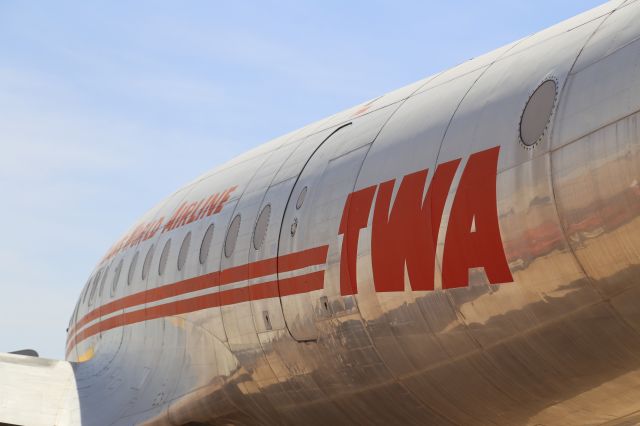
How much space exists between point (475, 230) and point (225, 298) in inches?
175

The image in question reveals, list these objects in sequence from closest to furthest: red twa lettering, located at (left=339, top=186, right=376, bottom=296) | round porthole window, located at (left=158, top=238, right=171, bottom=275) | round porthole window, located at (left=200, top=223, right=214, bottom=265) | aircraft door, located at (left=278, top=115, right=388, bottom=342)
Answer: red twa lettering, located at (left=339, top=186, right=376, bottom=296) → aircraft door, located at (left=278, top=115, right=388, bottom=342) → round porthole window, located at (left=200, top=223, right=214, bottom=265) → round porthole window, located at (left=158, top=238, right=171, bottom=275)

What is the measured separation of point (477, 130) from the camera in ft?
27.6

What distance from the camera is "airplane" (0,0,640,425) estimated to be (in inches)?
283

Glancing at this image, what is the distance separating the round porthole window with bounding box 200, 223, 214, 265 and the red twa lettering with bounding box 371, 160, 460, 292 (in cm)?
386

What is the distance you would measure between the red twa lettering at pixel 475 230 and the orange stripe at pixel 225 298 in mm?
1982

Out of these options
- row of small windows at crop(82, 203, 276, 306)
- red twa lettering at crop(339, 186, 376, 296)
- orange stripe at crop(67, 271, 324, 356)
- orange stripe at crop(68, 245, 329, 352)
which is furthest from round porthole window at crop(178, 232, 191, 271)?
red twa lettering at crop(339, 186, 376, 296)

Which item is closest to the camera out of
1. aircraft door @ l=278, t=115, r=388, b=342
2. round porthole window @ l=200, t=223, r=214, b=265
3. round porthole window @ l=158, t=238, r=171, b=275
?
aircraft door @ l=278, t=115, r=388, b=342

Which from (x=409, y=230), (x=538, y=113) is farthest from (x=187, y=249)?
(x=538, y=113)

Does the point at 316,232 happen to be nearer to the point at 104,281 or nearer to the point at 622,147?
the point at 622,147

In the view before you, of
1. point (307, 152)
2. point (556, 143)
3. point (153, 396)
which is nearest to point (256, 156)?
point (307, 152)

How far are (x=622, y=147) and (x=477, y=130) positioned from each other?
5.89ft

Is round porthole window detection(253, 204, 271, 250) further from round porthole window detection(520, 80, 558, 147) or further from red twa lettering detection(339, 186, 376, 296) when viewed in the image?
round porthole window detection(520, 80, 558, 147)

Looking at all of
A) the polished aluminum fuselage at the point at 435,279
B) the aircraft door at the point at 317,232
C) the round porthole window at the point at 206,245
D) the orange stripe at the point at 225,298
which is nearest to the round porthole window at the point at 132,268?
the orange stripe at the point at 225,298

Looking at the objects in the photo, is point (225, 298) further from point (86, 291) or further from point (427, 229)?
point (86, 291)
